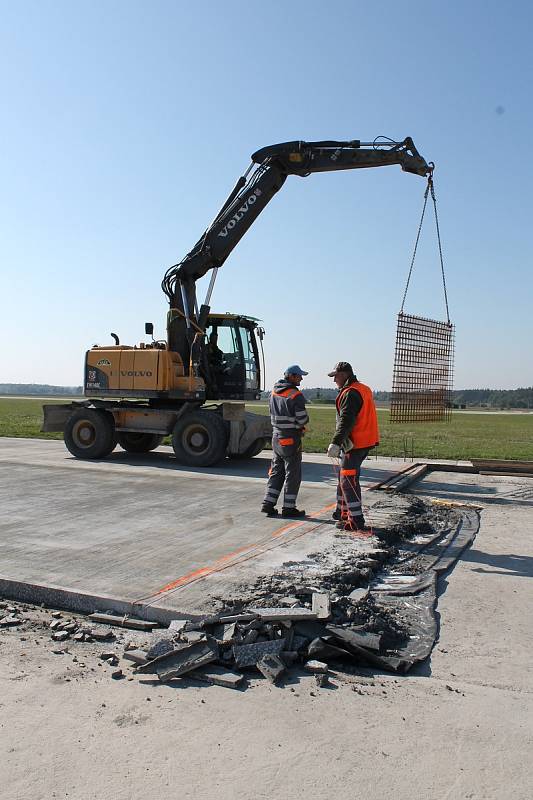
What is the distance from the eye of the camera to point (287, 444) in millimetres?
8656

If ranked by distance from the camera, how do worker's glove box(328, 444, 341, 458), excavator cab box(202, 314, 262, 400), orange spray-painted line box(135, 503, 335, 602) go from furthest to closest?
excavator cab box(202, 314, 262, 400) → worker's glove box(328, 444, 341, 458) → orange spray-painted line box(135, 503, 335, 602)

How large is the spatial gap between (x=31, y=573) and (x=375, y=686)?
128 inches

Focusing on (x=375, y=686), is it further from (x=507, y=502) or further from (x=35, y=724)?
(x=507, y=502)

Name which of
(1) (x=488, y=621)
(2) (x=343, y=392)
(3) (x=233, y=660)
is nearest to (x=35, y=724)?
(3) (x=233, y=660)

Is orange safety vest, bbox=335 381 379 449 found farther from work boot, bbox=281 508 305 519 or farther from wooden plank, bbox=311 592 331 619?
wooden plank, bbox=311 592 331 619

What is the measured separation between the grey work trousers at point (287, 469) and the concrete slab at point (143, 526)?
34 centimetres

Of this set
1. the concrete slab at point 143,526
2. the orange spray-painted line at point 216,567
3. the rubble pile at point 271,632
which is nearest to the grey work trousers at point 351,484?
the concrete slab at point 143,526

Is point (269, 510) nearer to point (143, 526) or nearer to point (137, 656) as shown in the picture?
point (143, 526)

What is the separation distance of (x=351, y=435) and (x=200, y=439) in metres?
6.49

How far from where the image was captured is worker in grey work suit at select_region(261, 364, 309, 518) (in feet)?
28.4

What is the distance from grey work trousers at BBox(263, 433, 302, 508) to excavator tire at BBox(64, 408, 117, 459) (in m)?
7.23

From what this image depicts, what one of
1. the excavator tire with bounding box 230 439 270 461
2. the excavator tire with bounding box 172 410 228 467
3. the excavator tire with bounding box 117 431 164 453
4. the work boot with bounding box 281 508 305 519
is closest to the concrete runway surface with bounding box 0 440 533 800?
the work boot with bounding box 281 508 305 519

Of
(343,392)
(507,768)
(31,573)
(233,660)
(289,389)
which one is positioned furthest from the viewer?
(289,389)

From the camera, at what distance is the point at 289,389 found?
28.9ft
